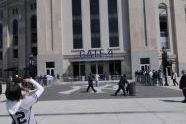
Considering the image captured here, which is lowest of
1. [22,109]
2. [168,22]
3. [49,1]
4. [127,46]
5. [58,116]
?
[58,116]

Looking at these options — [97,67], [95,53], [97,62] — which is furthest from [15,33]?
[97,67]

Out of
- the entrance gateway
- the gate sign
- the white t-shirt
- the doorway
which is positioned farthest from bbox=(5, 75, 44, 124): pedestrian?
the doorway

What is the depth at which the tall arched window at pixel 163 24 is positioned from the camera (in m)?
63.9

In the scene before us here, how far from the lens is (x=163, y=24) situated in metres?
65.1

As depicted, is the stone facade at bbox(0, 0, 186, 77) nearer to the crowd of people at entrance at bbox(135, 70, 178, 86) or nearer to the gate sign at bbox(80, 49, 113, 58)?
the gate sign at bbox(80, 49, 113, 58)

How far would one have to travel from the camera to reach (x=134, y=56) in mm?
59281

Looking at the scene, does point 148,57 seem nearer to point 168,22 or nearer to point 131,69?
point 131,69

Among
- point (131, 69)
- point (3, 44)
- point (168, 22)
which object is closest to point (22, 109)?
point (131, 69)

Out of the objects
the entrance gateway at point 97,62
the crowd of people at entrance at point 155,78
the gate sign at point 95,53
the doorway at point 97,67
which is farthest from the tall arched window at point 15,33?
the crowd of people at entrance at point 155,78

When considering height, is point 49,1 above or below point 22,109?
above

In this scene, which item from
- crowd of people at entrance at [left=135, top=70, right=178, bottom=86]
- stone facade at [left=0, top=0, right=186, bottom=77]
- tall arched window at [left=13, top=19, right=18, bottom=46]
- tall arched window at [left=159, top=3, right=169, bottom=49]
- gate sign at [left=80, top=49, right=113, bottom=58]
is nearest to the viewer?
crowd of people at entrance at [left=135, top=70, right=178, bottom=86]

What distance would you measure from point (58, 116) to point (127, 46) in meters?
48.8

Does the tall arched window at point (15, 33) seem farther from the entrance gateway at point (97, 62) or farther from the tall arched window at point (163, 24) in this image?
the tall arched window at point (163, 24)

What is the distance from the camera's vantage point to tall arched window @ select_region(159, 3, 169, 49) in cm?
6391
